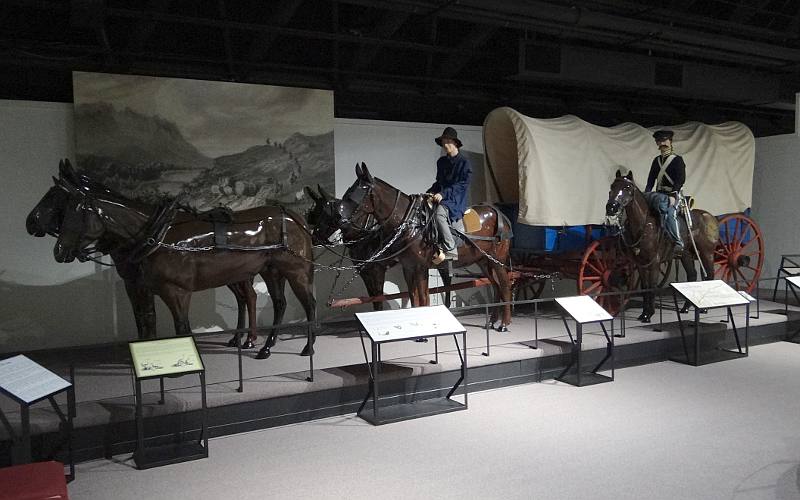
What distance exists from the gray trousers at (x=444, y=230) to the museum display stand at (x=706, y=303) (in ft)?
7.93

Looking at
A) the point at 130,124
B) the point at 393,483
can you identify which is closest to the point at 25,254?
the point at 130,124

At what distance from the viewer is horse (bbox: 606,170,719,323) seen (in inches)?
279

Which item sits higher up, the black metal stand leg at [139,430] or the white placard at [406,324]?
the white placard at [406,324]

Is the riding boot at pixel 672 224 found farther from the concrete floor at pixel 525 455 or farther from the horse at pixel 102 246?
the horse at pixel 102 246

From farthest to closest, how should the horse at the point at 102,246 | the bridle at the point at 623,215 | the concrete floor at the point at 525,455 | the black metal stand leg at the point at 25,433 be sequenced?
the bridle at the point at 623,215 < the horse at the point at 102,246 < the concrete floor at the point at 525,455 < the black metal stand leg at the point at 25,433

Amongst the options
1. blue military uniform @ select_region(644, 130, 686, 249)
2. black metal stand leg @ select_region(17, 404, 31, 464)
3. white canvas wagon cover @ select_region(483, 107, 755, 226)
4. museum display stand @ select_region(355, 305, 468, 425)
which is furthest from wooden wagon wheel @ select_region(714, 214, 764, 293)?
black metal stand leg @ select_region(17, 404, 31, 464)

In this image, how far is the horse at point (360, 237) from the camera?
609 centimetres

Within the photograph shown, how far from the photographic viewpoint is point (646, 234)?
738 centimetres

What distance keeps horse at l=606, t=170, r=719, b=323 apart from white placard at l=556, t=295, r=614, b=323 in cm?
135

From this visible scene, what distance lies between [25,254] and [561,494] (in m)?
5.67

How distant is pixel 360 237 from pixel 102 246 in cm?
245

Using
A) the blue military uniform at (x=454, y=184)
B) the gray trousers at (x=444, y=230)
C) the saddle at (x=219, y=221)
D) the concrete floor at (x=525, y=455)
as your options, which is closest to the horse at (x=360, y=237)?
the gray trousers at (x=444, y=230)

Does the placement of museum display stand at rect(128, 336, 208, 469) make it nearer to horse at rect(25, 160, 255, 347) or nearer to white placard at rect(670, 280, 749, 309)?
horse at rect(25, 160, 255, 347)

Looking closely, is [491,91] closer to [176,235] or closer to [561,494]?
[176,235]
